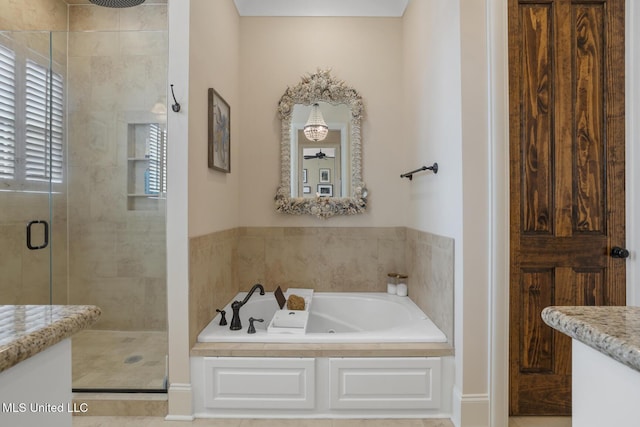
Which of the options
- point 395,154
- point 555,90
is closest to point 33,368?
A: point 555,90

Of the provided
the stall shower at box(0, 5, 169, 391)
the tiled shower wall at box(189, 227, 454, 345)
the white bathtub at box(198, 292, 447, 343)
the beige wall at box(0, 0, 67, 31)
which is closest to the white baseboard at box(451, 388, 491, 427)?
the white bathtub at box(198, 292, 447, 343)

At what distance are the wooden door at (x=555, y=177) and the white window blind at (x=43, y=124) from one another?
314 cm

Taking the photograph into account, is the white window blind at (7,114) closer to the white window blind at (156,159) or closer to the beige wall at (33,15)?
the beige wall at (33,15)

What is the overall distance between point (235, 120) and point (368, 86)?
1.15 m

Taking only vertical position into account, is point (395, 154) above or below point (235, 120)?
below

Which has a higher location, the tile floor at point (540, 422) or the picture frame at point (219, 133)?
the picture frame at point (219, 133)

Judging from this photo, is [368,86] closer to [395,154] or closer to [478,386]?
[395,154]

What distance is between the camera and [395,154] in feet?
9.74

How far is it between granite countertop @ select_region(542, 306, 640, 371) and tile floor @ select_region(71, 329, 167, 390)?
197cm

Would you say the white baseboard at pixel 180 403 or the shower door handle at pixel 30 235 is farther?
the shower door handle at pixel 30 235

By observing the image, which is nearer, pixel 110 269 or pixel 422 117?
pixel 422 117

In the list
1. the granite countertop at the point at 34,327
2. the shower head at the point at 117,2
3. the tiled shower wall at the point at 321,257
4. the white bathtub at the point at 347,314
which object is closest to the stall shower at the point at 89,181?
the shower head at the point at 117,2

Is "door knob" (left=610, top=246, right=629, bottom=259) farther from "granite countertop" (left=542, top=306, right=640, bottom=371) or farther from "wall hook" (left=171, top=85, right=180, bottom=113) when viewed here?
"wall hook" (left=171, top=85, right=180, bottom=113)

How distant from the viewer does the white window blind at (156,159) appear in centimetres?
225
